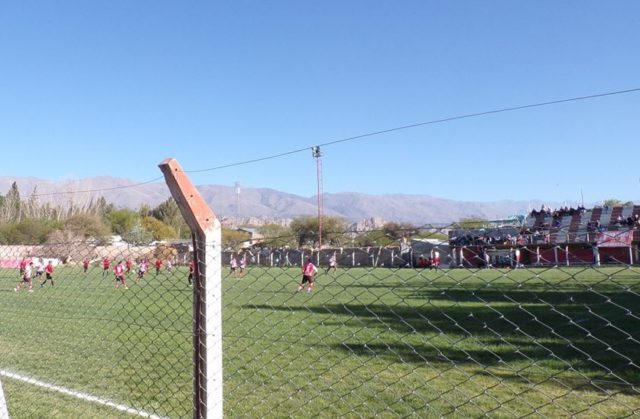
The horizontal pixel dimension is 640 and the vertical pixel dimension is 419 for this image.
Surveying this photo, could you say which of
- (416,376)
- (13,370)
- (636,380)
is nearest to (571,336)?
(636,380)

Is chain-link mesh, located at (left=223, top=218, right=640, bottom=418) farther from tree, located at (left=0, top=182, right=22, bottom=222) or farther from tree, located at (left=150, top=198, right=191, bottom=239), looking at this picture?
tree, located at (left=150, top=198, right=191, bottom=239)

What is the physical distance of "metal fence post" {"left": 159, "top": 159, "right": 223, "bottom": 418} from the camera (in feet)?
8.84

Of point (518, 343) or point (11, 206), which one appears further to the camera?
point (11, 206)

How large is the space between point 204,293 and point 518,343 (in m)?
7.44

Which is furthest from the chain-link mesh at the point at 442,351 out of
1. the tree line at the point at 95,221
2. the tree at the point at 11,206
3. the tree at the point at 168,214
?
the tree at the point at 168,214

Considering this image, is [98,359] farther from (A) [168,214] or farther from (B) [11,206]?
(A) [168,214]

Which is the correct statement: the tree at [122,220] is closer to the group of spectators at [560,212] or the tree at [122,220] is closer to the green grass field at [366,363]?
the group of spectators at [560,212]

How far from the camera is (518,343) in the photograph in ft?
29.7

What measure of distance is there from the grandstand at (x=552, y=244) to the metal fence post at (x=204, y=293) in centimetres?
111

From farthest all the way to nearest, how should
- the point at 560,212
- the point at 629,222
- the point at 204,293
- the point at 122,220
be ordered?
the point at 122,220 < the point at 560,212 < the point at 629,222 < the point at 204,293

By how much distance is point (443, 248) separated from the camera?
315 centimetres

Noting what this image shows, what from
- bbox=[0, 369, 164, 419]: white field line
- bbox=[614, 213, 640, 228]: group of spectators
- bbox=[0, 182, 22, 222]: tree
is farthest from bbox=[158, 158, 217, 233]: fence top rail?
bbox=[0, 182, 22, 222]: tree

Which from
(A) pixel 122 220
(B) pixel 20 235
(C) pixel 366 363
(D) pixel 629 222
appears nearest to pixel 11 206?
(A) pixel 122 220

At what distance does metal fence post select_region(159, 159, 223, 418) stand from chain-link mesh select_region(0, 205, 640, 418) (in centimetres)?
7
